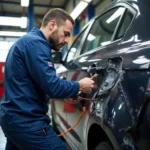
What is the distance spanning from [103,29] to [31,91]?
1.17 meters

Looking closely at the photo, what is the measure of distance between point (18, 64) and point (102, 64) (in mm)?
544

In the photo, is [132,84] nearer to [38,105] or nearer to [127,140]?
[127,140]

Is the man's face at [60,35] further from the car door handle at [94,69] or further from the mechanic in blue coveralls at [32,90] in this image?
the car door handle at [94,69]

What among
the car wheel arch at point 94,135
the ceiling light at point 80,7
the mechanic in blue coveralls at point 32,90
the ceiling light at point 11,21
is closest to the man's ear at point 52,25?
the mechanic in blue coveralls at point 32,90

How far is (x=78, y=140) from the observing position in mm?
2191

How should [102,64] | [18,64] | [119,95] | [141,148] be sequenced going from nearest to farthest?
[141,148] < [119,95] < [18,64] < [102,64]

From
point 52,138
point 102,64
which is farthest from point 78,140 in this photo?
point 102,64

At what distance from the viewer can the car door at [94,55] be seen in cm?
181

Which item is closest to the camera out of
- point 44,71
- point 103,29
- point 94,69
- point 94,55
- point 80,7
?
point 44,71

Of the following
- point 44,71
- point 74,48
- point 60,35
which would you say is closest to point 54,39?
point 60,35

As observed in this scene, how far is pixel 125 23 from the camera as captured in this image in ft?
6.07

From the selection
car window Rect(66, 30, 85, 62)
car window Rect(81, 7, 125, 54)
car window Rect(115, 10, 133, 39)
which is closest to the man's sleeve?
car window Rect(115, 10, 133, 39)

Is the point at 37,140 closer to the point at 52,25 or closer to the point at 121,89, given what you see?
the point at 121,89

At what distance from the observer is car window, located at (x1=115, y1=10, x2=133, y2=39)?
1.78 metres
